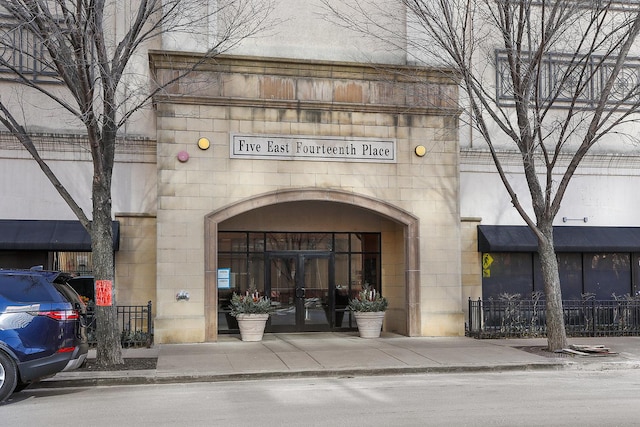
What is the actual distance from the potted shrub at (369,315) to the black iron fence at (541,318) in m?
2.29

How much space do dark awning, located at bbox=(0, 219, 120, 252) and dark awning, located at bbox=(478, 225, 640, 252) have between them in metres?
9.61

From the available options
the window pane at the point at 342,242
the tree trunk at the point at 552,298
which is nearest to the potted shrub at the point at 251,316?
the window pane at the point at 342,242

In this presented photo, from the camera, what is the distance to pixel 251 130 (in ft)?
55.9

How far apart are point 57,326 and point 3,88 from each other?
916 cm

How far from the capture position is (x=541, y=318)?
18828 millimetres

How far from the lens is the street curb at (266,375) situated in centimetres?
1172

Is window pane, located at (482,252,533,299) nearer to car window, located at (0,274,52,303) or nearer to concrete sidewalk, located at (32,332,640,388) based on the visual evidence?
concrete sidewalk, located at (32,332,640,388)

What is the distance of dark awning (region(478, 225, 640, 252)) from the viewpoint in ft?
62.0

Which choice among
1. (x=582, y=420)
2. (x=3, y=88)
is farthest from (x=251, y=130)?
(x=582, y=420)

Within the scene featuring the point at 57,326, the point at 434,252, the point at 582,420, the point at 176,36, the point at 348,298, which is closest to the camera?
the point at 582,420

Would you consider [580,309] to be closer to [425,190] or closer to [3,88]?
[425,190]

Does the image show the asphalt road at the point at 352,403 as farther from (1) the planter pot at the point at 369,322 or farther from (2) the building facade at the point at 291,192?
(2) the building facade at the point at 291,192

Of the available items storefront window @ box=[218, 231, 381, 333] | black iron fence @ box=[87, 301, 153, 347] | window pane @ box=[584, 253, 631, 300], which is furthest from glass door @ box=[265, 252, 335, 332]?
window pane @ box=[584, 253, 631, 300]

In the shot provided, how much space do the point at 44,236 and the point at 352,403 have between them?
32.4ft
